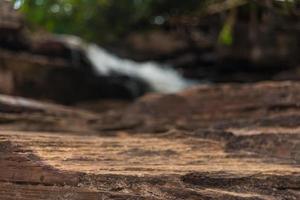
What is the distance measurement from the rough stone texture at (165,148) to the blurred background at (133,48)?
2.67 m

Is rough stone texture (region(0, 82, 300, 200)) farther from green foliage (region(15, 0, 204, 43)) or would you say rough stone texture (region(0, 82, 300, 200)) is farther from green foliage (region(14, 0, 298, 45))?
green foliage (region(15, 0, 204, 43))

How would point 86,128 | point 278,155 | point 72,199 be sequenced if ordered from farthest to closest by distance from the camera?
point 86,128, point 278,155, point 72,199

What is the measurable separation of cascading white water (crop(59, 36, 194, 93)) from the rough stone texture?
5021 mm

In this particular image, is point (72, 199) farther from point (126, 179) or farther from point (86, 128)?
point (86, 128)

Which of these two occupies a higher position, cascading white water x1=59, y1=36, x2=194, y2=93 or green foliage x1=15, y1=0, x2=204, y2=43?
green foliage x1=15, y1=0, x2=204, y2=43

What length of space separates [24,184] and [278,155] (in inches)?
85.6

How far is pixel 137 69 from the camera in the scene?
12.6 metres

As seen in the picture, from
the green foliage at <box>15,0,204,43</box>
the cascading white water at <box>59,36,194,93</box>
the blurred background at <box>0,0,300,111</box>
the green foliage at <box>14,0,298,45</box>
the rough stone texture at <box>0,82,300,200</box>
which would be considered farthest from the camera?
the cascading white water at <box>59,36,194,93</box>

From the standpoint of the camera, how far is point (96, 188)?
3766mm

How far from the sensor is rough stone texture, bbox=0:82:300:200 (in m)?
3.83

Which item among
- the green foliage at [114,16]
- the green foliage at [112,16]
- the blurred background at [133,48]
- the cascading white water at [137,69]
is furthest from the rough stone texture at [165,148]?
the cascading white water at [137,69]

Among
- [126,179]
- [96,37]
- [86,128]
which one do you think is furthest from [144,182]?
[96,37]

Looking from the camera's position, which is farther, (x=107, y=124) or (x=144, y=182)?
(x=107, y=124)

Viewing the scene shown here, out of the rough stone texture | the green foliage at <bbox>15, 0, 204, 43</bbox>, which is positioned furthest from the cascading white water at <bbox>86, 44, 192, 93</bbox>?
the rough stone texture
